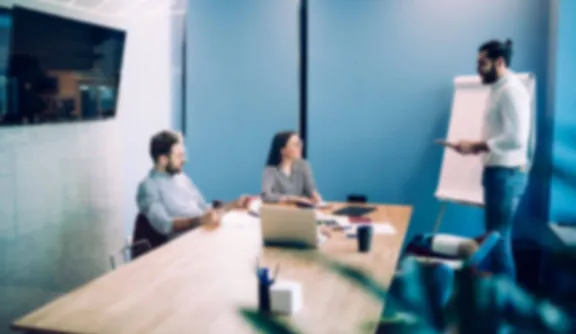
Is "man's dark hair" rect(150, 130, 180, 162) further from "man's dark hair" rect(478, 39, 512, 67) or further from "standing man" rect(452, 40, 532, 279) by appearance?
"man's dark hair" rect(478, 39, 512, 67)

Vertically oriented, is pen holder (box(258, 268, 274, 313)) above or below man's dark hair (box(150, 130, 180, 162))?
below

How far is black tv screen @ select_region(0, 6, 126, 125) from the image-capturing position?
301cm

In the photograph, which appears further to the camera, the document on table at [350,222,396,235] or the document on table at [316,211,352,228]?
the document on table at [316,211,352,228]

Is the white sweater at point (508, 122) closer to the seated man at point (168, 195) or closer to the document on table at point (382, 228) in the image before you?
the document on table at point (382, 228)

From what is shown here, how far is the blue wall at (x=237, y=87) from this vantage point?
16.5 feet

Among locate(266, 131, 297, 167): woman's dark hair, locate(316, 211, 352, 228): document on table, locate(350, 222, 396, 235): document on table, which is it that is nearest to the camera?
locate(350, 222, 396, 235): document on table

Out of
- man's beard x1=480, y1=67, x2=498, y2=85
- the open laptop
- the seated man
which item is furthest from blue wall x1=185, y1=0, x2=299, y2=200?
the open laptop

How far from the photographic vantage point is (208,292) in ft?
6.64

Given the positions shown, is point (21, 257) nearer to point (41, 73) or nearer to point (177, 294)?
point (41, 73)

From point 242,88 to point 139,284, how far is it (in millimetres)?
3192

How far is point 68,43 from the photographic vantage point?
338 centimetres

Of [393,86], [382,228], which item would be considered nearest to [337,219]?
[382,228]

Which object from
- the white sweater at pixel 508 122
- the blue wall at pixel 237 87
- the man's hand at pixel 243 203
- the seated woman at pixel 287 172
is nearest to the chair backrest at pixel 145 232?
the man's hand at pixel 243 203

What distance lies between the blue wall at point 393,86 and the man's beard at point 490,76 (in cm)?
89
